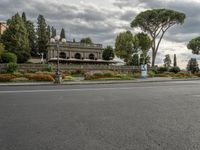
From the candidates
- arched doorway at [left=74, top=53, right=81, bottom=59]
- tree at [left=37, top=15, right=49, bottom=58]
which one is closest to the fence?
arched doorway at [left=74, top=53, right=81, bottom=59]

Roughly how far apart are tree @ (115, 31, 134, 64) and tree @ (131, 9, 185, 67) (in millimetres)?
8965

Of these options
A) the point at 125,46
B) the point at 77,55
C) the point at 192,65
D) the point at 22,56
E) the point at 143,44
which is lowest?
the point at 192,65

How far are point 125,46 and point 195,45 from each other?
26.5 meters

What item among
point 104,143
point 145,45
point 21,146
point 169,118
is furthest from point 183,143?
point 145,45

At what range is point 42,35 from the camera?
264 ft

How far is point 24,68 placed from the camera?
125 ft

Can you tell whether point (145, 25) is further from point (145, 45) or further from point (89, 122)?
point (89, 122)

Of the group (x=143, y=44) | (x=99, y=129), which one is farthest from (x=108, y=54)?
(x=99, y=129)

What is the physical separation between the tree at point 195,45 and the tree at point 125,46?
2416cm

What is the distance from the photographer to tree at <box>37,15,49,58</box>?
3124 inches

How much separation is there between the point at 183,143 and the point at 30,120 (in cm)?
353

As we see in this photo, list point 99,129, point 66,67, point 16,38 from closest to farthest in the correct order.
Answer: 1. point 99,129
2. point 66,67
3. point 16,38

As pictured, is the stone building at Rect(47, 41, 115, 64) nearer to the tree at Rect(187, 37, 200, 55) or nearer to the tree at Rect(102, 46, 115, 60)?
the tree at Rect(102, 46, 115, 60)

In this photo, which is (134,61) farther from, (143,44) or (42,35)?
(42,35)
